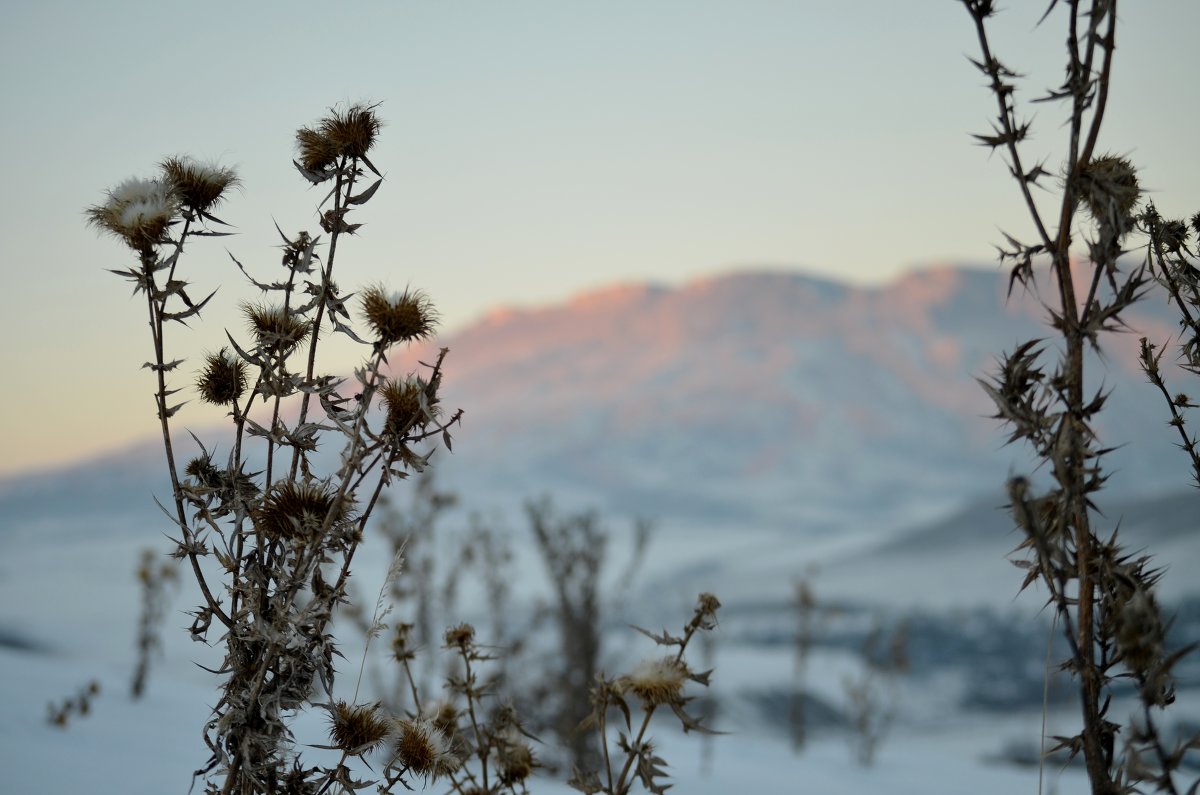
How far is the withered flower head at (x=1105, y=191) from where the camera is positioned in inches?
64.7

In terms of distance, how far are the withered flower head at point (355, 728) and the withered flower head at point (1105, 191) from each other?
5.22ft

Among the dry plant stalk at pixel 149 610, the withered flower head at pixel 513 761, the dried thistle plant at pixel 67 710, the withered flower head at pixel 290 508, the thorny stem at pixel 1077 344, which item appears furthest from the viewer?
the dry plant stalk at pixel 149 610

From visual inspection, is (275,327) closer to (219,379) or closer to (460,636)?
(219,379)

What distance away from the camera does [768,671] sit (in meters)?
38.4

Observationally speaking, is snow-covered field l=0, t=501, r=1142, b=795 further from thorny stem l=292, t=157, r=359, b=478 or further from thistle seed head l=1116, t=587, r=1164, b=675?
thistle seed head l=1116, t=587, r=1164, b=675

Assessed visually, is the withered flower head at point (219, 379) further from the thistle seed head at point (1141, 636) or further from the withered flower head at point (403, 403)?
the thistle seed head at point (1141, 636)

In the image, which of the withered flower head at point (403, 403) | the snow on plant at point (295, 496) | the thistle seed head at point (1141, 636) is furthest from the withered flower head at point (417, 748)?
the thistle seed head at point (1141, 636)

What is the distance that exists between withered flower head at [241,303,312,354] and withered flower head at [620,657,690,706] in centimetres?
98

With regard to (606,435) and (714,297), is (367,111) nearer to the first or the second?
(606,435)

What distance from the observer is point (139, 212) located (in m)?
1.92

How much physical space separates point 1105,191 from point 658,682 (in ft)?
3.96

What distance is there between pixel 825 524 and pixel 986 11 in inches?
4244

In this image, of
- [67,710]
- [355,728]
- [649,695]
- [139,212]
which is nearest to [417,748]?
[355,728]

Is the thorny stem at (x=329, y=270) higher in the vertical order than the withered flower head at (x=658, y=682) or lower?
higher
